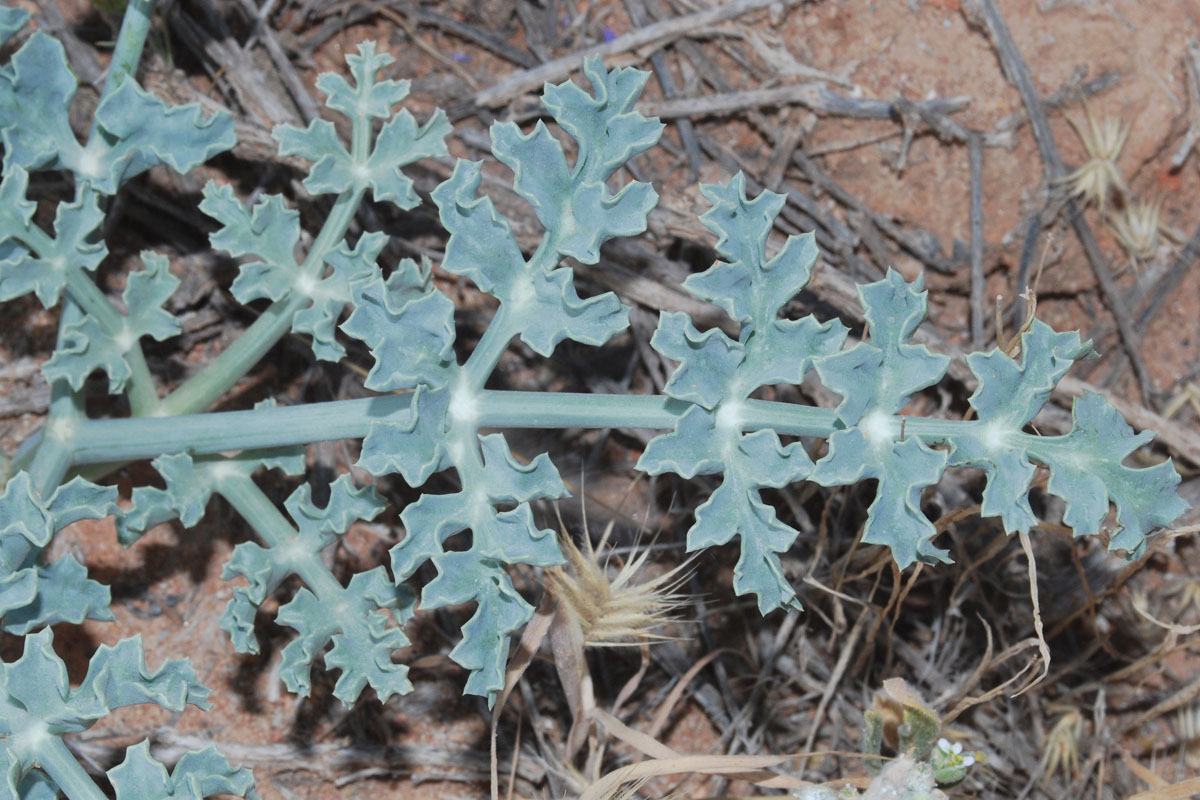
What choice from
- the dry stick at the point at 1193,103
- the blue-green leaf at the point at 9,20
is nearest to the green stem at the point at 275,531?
the blue-green leaf at the point at 9,20

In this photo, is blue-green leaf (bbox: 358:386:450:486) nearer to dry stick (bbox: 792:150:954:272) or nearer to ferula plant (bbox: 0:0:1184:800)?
ferula plant (bbox: 0:0:1184:800)

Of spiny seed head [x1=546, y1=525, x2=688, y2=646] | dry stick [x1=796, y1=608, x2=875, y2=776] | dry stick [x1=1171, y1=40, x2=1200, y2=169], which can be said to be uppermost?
dry stick [x1=1171, y1=40, x2=1200, y2=169]

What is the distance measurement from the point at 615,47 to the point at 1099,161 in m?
1.59

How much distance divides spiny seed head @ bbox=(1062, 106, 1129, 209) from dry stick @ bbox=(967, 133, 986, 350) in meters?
0.28

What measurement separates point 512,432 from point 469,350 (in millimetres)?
286

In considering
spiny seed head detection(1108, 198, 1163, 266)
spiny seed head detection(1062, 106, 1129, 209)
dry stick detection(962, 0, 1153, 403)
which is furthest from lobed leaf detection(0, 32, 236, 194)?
spiny seed head detection(1108, 198, 1163, 266)

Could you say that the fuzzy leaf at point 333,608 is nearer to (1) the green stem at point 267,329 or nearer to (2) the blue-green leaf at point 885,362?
(1) the green stem at point 267,329

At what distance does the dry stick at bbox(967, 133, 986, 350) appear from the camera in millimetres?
3506

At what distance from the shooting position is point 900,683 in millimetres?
2764

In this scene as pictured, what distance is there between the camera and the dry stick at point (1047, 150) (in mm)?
3617

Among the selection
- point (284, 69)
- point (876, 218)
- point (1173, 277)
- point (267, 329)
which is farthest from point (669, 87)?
point (1173, 277)

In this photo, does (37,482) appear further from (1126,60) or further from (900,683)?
(1126,60)

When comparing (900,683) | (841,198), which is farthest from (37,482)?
(841,198)

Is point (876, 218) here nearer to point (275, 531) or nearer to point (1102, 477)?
point (1102, 477)
